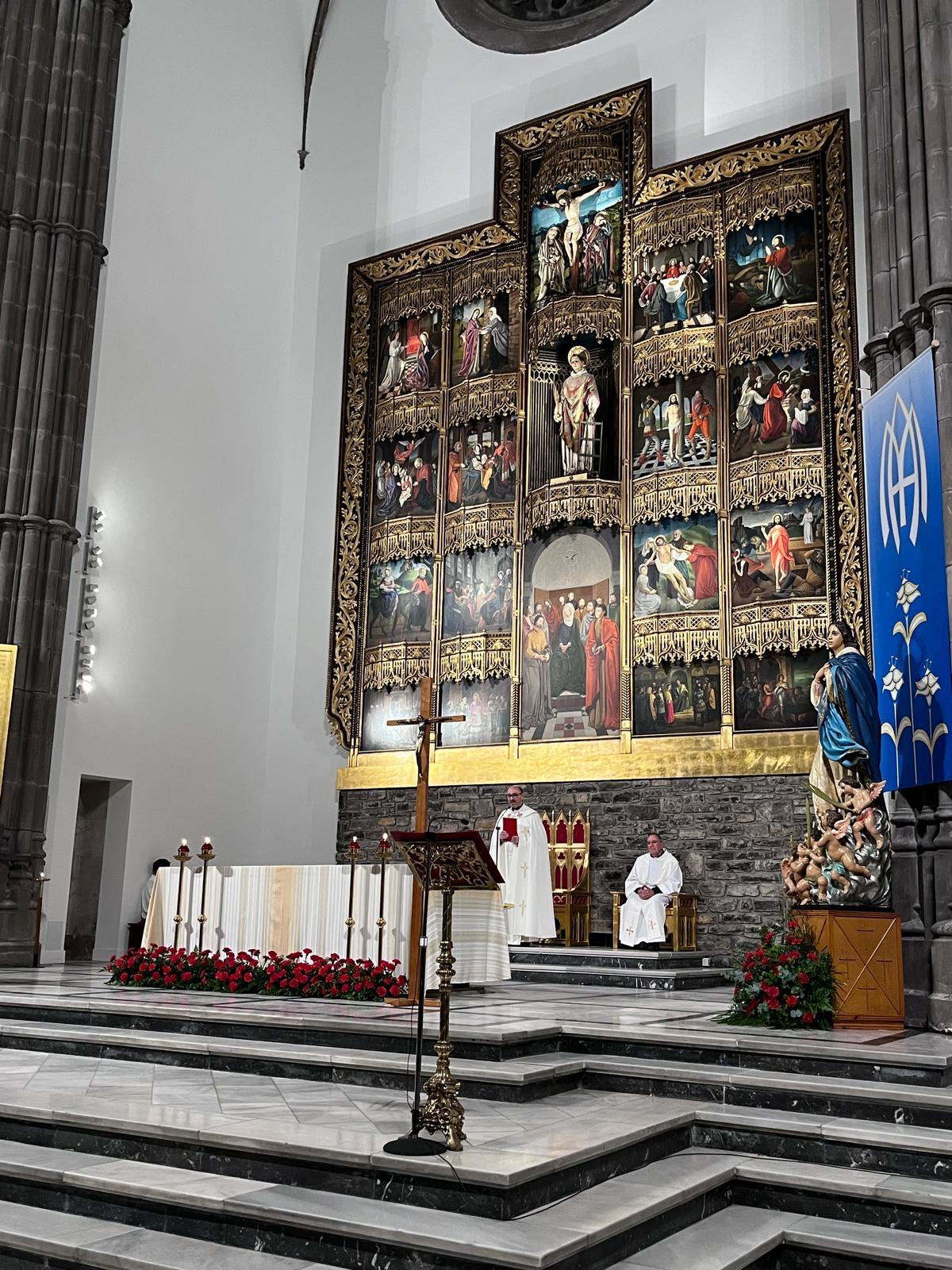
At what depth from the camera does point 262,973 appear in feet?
29.2

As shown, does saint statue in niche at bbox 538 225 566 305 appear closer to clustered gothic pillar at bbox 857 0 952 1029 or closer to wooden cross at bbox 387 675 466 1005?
clustered gothic pillar at bbox 857 0 952 1029

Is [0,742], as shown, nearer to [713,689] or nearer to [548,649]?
[548,649]

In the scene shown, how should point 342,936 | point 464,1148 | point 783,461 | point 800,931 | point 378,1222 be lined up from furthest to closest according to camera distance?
point 783,461 → point 342,936 → point 800,931 → point 464,1148 → point 378,1222

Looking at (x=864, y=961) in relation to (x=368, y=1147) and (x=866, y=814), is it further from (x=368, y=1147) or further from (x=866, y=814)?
(x=368, y=1147)

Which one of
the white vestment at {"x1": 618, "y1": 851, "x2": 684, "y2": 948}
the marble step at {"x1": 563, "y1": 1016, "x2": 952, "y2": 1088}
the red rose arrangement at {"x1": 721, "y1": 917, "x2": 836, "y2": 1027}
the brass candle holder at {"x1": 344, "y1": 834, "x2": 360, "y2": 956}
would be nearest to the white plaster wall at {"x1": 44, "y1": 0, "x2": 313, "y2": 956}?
the brass candle holder at {"x1": 344, "y1": 834, "x2": 360, "y2": 956}

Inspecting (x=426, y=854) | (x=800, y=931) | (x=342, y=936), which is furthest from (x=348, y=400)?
(x=426, y=854)

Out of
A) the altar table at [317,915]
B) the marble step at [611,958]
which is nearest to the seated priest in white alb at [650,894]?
the marble step at [611,958]

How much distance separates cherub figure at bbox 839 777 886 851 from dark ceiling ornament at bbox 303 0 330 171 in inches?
541

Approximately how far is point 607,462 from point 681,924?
5.56 metres

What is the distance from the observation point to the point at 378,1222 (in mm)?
4066

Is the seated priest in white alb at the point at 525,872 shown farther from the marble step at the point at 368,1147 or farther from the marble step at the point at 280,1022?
the marble step at the point at 368,1147

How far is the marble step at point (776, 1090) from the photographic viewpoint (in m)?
5.50

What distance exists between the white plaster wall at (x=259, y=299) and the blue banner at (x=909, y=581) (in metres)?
4.88

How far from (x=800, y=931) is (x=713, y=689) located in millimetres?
5684
